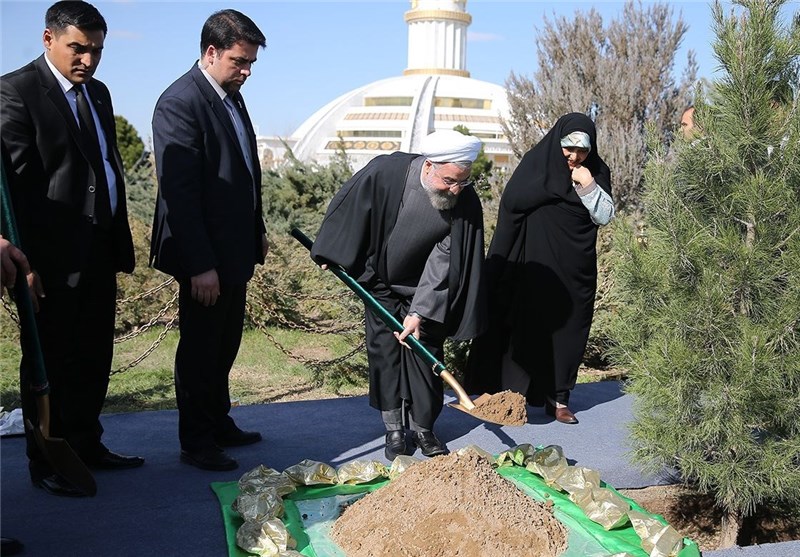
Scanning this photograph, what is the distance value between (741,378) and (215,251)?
2393 mm

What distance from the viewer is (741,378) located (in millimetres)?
3617

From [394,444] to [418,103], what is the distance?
39756mm

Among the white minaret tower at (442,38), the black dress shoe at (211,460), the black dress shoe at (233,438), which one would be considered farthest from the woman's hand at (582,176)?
the white minaret tower at (442,38)

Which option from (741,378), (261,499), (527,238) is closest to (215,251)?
(261,499)

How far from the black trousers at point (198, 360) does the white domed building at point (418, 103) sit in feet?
102

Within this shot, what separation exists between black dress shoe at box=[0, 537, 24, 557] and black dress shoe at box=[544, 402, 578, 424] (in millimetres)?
3076

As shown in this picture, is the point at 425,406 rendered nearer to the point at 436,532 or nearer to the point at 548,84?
the point at 436,532

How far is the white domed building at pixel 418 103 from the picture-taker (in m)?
40.1

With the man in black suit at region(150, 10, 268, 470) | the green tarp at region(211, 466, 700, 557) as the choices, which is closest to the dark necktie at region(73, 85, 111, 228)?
the man in black suit at region(150, 10, 268, 470)

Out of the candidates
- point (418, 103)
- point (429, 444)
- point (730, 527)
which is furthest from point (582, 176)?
point (418, 103)

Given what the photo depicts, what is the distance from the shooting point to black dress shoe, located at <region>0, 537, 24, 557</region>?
3135 mm

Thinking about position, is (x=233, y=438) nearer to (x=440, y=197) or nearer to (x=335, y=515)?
(x=335, y=515)

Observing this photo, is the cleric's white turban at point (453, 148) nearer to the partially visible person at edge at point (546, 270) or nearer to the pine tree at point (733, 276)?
the pine tree at point (733, 276)

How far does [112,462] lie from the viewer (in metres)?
4.06
